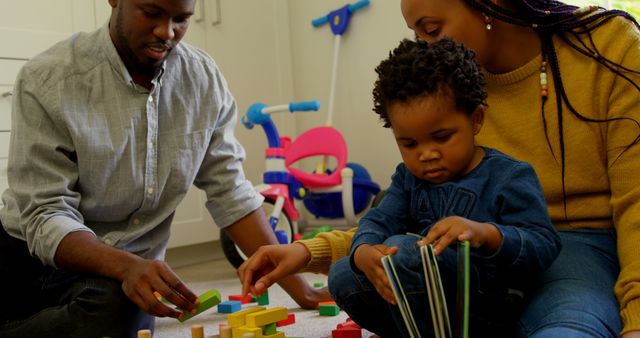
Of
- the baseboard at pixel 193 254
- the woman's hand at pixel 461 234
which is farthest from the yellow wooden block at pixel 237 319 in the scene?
the baseboard at pixel 193 254

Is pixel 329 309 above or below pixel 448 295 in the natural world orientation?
below

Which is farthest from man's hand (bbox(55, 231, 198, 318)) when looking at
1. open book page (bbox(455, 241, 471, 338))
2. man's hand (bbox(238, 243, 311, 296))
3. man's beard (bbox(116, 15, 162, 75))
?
open book page (bbox(455, 241, 471, 338))

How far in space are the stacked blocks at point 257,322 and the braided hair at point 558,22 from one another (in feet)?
1.52

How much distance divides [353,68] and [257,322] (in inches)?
78.4

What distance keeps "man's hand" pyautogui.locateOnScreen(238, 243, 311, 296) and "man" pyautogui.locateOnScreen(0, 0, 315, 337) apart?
108mm

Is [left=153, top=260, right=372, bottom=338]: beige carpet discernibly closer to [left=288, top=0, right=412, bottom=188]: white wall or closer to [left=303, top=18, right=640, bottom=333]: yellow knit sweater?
[left=303, top=18, right=640, bottom=333]: yellow knit sweater

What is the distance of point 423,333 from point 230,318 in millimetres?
283

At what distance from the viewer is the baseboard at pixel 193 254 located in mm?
2678

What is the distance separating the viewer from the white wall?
107 inches

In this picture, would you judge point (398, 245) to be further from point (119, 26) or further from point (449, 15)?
point (119, 26)

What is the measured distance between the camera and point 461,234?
29.4 inches

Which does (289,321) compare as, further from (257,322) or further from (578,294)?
(578,294)

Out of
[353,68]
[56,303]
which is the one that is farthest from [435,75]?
[353,68]

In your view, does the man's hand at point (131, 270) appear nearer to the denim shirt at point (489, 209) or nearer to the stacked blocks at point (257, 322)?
the stacked blocks at point (257, 322)
